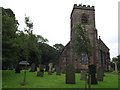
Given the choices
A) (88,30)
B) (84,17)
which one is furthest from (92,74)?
(84,17)

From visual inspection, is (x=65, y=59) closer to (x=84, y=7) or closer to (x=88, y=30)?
(x=88, y=30)

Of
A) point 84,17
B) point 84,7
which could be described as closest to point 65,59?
point 84,17

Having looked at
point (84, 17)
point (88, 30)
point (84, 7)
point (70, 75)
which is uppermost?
point (84, 7)

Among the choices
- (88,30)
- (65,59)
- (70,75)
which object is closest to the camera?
(70,75)

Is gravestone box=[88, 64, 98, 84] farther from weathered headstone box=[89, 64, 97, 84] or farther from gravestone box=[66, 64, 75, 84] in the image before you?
gravestone box=[66, 64, 75, 84]

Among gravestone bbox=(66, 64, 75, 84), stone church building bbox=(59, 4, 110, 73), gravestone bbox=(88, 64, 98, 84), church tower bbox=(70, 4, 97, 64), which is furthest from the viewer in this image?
church tower bbox=(70, 4, 97, 64)

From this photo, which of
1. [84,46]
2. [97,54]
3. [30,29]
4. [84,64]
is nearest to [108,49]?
[97,54]

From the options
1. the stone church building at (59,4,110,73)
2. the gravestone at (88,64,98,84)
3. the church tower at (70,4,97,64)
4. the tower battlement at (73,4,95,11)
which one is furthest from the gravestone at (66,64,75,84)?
the tower battlement at (73,4,95,11)

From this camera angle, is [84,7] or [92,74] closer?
[92,74]

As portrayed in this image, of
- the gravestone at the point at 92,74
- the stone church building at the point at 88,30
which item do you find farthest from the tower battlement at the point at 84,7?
the gravestone at the point at 92,74

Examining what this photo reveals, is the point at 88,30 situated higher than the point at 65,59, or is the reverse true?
the point at 88,30

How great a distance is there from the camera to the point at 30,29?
13898 millimetres

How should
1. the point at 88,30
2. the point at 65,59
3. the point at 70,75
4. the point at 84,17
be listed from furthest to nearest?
the point at 65,59
the point at 84,17
the point at 88,30
the point at 70,75

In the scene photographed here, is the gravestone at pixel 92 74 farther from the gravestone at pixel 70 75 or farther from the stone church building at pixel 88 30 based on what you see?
the stone church building at pixel 88 30
